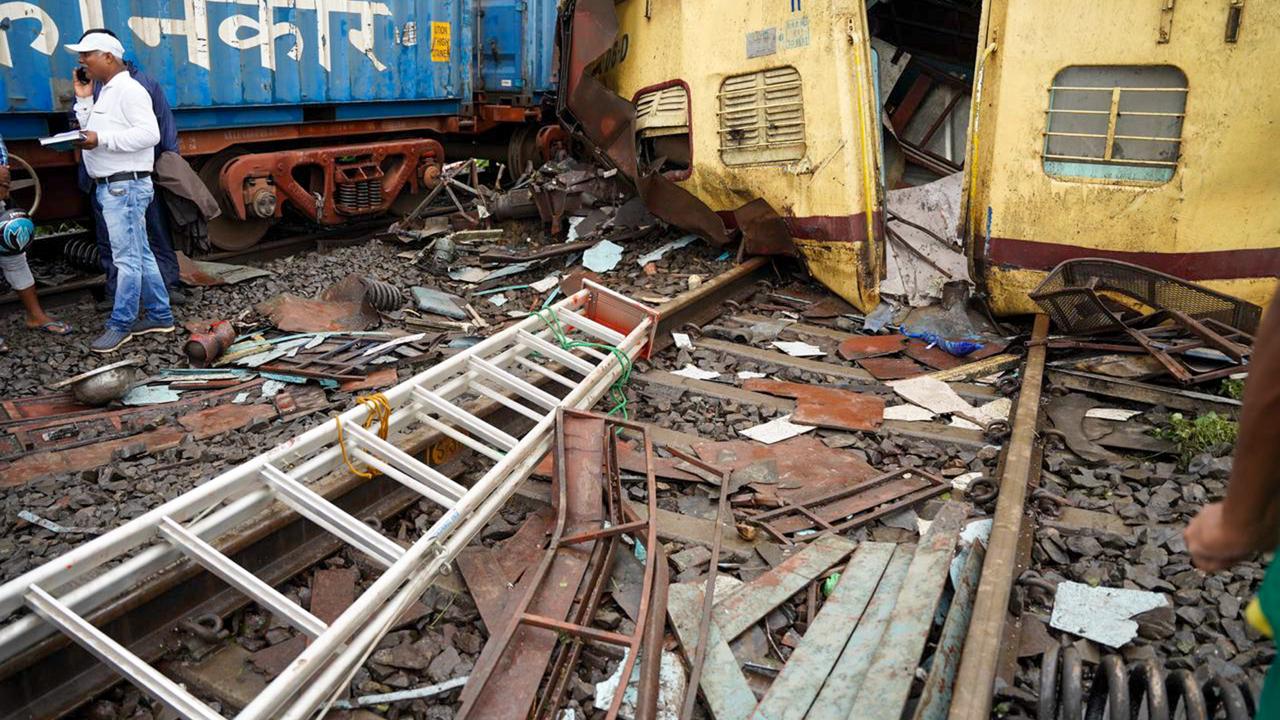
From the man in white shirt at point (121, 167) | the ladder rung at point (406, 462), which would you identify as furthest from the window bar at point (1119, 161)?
the man in white shirt at point (121, 167)

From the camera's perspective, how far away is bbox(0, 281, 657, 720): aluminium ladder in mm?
2410

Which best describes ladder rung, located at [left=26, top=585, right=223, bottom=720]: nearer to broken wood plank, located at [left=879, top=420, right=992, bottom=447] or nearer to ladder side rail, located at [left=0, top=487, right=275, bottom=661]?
ladder side rail, located at [left=0, top=487, right=275, bottom=661]

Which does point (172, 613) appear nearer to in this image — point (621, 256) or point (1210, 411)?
point (1210, 411)

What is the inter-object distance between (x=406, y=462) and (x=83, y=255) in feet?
18.8

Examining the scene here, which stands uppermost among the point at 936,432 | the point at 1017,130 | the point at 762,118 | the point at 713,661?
the point at 762,118

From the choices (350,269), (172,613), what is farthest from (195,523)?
(350,269)

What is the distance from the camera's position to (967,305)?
6.70 m

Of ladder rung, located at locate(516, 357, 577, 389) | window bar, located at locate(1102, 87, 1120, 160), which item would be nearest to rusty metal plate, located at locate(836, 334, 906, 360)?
window bar, located at locate(1102, 87, 1120, 160)

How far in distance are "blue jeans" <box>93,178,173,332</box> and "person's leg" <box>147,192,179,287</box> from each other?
438 millimetres

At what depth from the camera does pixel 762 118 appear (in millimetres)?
6949

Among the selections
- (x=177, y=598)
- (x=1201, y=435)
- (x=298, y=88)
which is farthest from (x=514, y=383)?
(x=298, y=88)

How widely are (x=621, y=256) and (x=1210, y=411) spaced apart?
485 centimetres

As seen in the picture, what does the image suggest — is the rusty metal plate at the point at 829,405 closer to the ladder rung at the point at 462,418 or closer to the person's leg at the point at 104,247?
the ladder rung at the point at 462,418

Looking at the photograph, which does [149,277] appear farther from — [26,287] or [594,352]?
[594,352]
